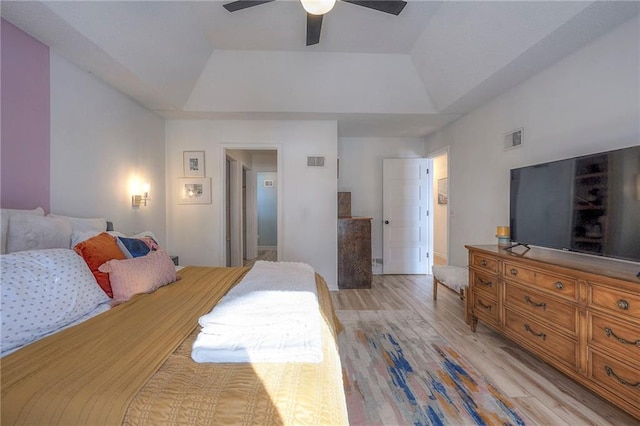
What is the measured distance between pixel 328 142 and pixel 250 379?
11.3 ft

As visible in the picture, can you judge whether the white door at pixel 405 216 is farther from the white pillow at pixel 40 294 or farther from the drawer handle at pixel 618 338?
the white pillow at pixel 40 294

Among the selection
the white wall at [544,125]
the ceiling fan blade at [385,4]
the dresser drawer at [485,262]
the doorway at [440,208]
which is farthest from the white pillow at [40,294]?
A: the doorway at [440,208]

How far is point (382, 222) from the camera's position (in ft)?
15.9

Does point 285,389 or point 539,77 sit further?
point 539,77

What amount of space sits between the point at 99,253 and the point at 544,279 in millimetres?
2867

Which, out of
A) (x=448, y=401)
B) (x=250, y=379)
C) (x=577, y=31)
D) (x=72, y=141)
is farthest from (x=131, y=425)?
(x=577, y=31)

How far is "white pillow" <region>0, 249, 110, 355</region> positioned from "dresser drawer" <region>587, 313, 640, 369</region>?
271cm

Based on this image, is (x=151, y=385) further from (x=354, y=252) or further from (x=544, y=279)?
(x=354, y=252)

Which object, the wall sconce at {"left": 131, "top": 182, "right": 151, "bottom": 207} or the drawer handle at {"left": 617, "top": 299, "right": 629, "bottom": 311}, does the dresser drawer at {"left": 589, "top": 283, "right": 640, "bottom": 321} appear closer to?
the drawer handle at {"left": 617, "top": 299, "right": 629, "bottom": 311}

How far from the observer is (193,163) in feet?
12.6

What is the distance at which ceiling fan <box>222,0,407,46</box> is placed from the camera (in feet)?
5.90

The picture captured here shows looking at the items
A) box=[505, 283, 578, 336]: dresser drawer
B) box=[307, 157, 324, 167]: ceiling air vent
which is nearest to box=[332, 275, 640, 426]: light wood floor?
box=[505, 283, 578, 336]: dresser drawer

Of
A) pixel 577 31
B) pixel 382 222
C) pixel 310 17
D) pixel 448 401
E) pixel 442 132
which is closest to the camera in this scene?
pixel 448 401

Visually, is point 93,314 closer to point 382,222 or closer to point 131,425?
point 131,425
